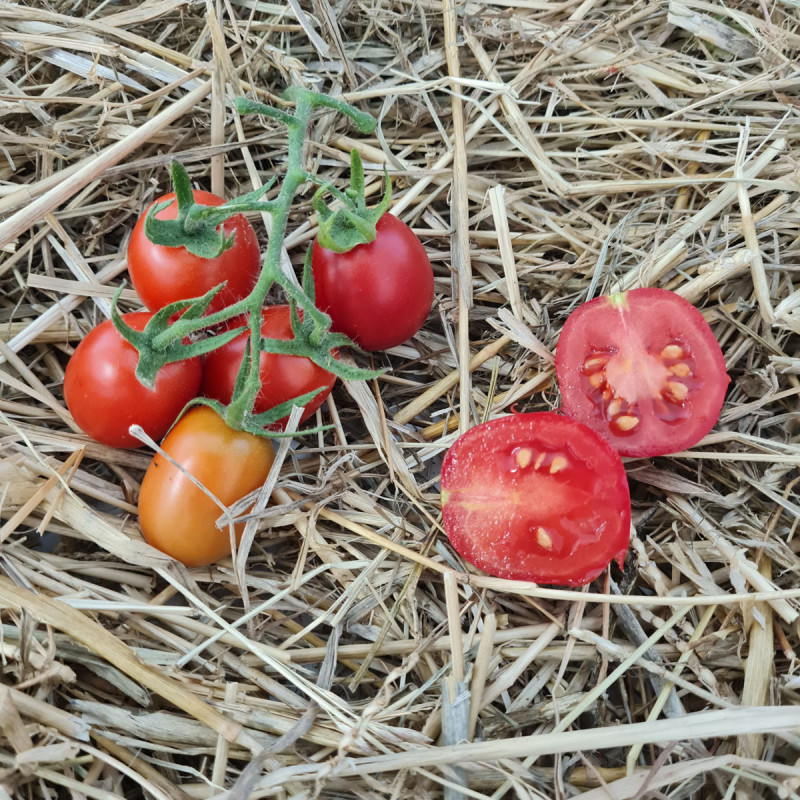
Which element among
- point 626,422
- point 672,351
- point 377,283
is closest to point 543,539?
point 626,422

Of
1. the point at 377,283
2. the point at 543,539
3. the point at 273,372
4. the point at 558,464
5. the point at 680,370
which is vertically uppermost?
the point at 377,283

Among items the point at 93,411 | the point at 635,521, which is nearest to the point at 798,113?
the point at 635,521

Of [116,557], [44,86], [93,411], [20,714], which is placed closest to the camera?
[20,714]

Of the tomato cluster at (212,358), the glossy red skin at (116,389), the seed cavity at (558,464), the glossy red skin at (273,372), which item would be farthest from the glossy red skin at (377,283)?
the seed cavity at (558,464)

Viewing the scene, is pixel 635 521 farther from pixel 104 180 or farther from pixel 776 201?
pixel 104 180

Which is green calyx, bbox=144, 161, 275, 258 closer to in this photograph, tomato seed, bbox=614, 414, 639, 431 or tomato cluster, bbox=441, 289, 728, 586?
tomato cluster, bbox=441, 289, 728, 586

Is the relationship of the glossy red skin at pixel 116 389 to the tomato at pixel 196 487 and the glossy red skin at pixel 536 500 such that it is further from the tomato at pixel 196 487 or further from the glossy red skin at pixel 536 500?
the glossy red skin at pixel 536 500

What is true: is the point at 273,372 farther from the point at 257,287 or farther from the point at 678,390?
the point at 678,390
